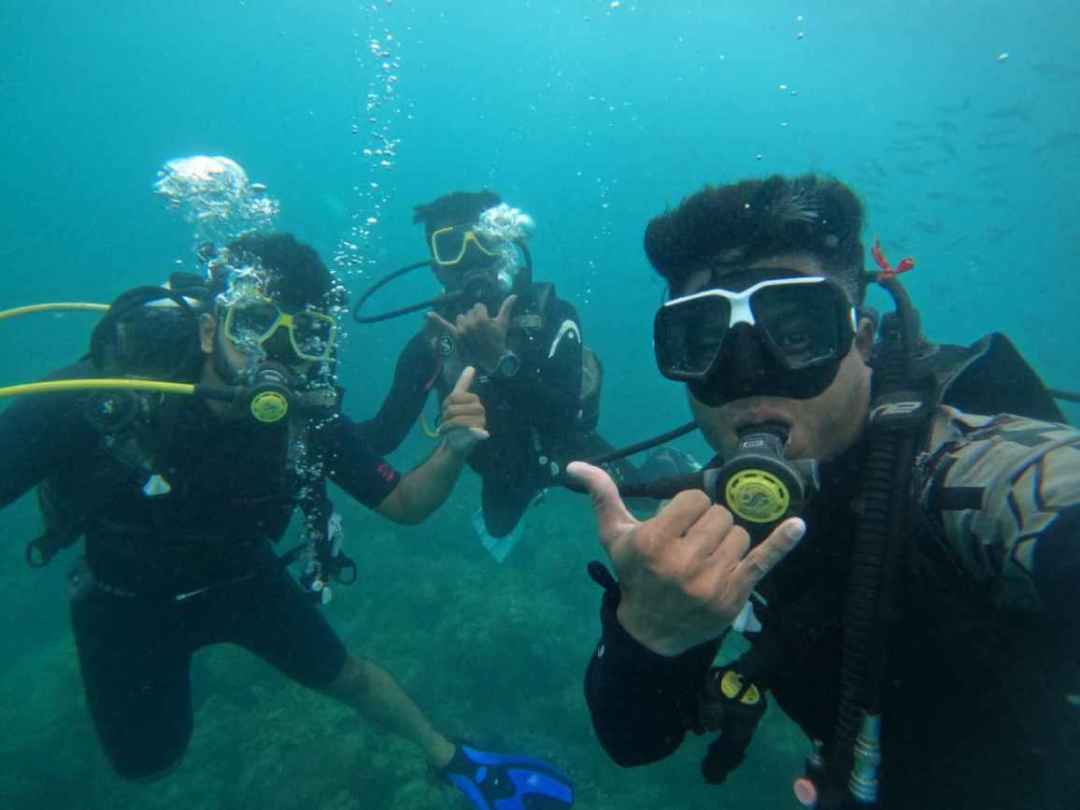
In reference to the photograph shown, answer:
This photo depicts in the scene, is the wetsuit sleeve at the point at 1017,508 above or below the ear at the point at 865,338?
below

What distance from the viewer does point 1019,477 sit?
1.59 meters

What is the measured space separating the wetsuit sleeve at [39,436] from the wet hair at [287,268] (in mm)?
1237

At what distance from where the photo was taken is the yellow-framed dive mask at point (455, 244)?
6539mm

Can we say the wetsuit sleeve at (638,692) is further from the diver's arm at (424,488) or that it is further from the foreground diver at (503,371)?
the foreground diver at (503,371)

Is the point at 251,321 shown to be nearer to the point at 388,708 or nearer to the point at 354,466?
the point at 354,466

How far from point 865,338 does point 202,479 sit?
4.26m

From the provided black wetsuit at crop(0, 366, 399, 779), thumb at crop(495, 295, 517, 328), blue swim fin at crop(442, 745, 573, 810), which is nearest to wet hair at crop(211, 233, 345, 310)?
black wetsuit at crop(0, 366, 399, 779)

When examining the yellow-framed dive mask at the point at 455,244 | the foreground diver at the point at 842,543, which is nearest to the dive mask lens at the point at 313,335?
the yellow-framed dive mask at the point at 455,244

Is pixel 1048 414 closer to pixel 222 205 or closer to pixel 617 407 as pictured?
pixel 222 205

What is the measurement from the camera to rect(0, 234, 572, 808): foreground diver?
12.7 feet

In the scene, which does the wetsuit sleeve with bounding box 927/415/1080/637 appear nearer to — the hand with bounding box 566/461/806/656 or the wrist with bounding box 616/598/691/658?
the hand with bounding box 566/461/806/656

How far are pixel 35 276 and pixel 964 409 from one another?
87.4 metres

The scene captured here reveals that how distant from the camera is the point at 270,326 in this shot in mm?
4176

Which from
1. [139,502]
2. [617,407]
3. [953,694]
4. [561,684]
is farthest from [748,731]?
[617,407]
